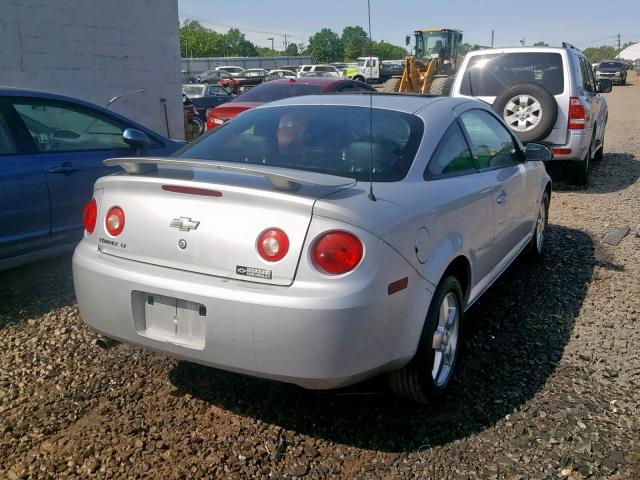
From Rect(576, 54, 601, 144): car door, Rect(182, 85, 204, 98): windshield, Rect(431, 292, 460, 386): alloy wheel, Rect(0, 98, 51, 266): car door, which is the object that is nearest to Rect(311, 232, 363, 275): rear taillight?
Rect(431, 292, 460, 386): alloy wheel

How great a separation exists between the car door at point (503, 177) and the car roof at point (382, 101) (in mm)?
232

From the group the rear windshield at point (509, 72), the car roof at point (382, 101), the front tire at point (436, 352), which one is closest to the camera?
the front tire at point (436, 352)

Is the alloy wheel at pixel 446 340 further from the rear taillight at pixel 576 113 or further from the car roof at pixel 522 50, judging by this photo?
the car roof at pixel 522 50

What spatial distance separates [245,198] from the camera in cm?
271

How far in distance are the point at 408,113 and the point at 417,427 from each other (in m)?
1.71

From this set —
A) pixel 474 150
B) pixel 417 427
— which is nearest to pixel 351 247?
pixel 417 427

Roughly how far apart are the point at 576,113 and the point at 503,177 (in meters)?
4.69

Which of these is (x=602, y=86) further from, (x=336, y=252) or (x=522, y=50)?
(x=336, y=252)

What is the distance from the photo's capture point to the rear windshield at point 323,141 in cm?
325

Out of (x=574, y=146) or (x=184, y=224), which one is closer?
(x=184, y=224)

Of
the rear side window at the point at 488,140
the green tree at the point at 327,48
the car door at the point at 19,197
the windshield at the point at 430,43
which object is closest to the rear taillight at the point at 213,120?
the car door at the point at 19,197

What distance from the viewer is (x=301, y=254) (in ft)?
8.52

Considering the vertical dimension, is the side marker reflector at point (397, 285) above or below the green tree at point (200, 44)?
below

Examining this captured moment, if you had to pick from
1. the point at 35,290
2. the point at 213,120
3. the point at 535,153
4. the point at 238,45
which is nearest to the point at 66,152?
the point at 35,290
